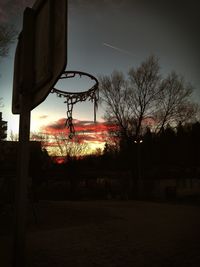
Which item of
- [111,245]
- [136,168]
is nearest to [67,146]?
[136,168]

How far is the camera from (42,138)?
4747 cm

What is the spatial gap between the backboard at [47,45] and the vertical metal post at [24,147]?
33 millimetres

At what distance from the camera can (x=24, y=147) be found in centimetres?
212

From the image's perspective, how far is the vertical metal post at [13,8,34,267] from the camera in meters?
2.04

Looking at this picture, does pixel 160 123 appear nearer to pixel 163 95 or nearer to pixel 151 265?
pixel 163 95

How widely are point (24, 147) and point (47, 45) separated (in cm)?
75

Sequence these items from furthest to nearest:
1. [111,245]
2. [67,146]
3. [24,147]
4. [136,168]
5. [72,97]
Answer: [67,146]
[136,168]
[72,97]
[111,245]
[24,147]

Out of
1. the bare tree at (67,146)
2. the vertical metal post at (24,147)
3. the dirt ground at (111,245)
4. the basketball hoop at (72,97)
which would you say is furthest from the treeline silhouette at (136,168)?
the vertical metal post at (24,147)

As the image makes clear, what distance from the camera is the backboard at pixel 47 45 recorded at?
1.98 metres

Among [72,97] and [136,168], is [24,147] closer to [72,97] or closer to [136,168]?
[72,97]

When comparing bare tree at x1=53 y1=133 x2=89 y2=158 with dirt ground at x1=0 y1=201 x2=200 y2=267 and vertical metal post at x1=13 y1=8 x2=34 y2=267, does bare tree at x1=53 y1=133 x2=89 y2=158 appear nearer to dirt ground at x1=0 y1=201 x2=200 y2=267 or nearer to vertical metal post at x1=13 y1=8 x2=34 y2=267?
dirt ground at x1=0 y1=201 x2=200 y2=267

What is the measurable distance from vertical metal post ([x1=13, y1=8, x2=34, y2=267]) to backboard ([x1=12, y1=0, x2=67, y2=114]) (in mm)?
33

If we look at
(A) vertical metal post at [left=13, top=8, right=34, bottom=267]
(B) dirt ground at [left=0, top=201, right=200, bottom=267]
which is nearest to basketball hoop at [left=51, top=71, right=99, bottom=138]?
(B) dirt ground at [left=0, top=201, right=200, bottom=267]

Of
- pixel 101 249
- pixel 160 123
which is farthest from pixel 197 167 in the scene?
pixel 101 249
